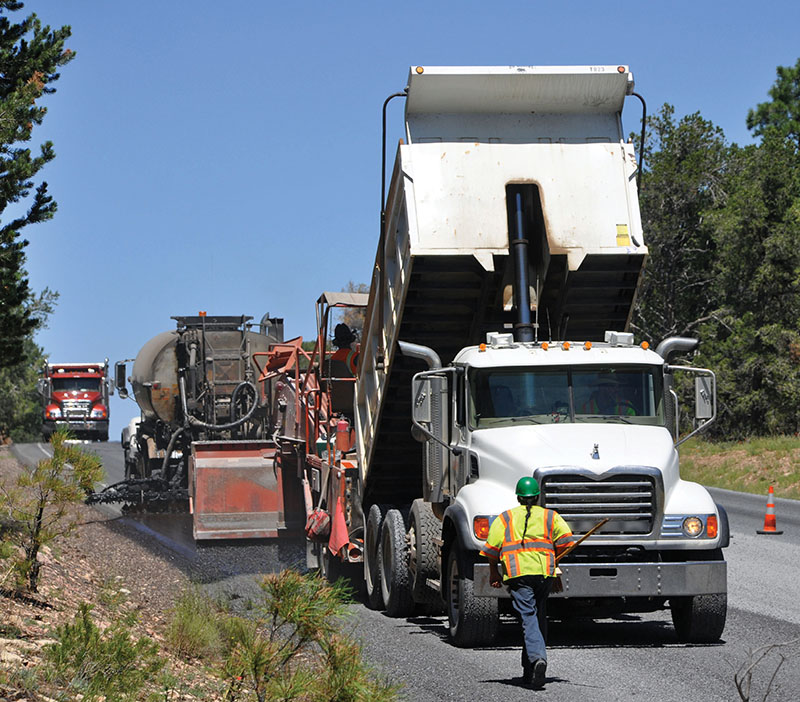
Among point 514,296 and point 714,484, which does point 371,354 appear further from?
point 714,484

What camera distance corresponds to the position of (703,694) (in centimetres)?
789

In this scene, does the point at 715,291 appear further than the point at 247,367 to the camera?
Yes

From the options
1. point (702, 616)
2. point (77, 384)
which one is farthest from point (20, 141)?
point (77, 384)

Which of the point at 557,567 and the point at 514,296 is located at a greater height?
the point at 514,296

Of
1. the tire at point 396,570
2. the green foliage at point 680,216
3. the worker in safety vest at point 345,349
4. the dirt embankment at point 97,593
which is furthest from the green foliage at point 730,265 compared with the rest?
the tire at point 396,570

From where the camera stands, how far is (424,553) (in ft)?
36.2

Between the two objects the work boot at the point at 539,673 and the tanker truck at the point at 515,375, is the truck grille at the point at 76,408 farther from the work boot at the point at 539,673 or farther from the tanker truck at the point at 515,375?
the work boot at the point at 539,673

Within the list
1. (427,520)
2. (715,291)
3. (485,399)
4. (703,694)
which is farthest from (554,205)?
(715,291)

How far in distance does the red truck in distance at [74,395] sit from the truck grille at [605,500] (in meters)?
41.0

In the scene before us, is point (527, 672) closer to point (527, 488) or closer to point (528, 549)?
point (528, 549)

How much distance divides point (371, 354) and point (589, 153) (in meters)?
3.09

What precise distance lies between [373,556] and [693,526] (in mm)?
3808

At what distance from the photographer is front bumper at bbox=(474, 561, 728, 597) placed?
9.30 metres

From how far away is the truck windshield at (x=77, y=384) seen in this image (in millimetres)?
48438
